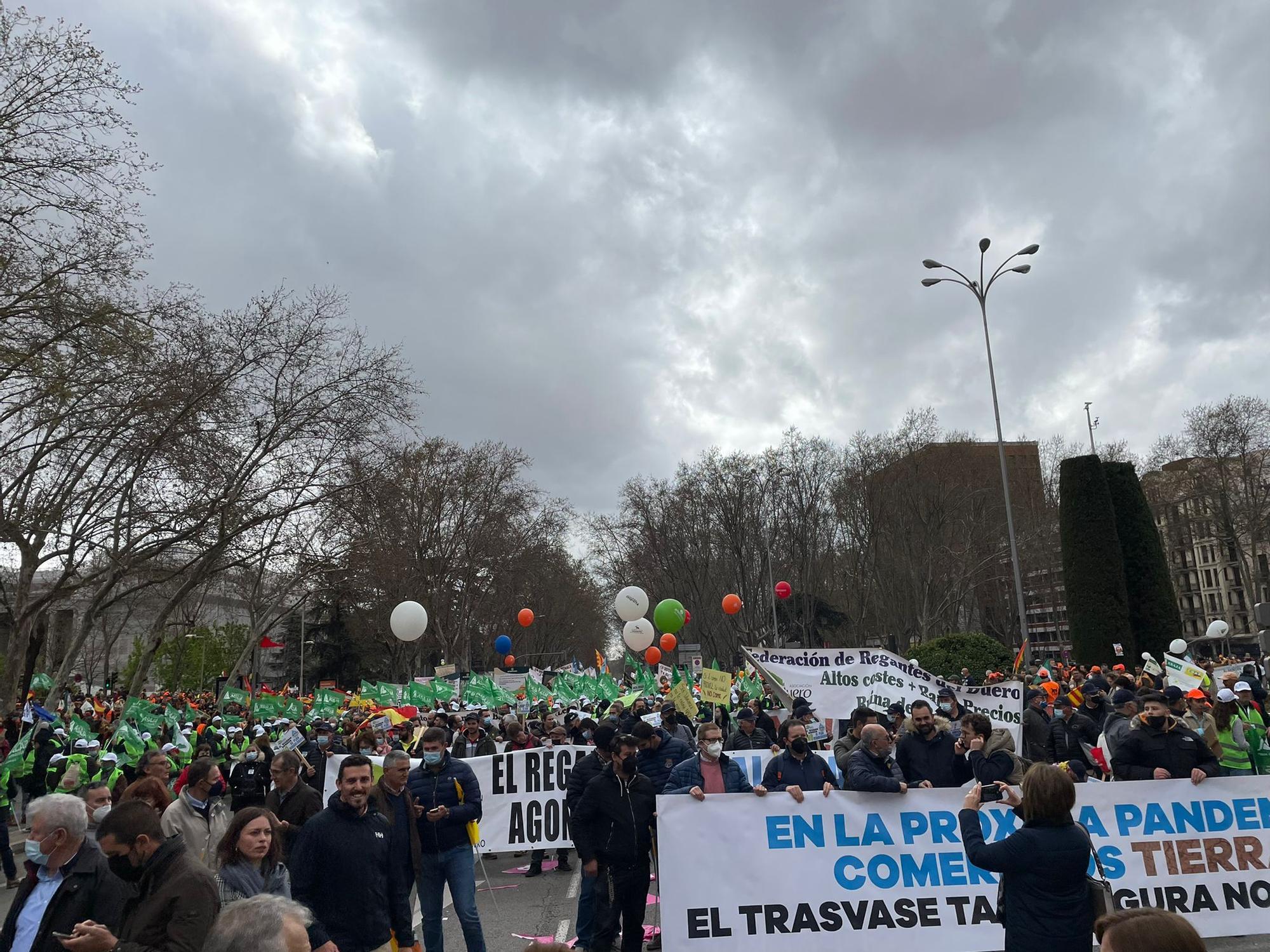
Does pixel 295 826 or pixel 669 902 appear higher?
pixel 295 826

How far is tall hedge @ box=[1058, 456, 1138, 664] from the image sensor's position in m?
30.8

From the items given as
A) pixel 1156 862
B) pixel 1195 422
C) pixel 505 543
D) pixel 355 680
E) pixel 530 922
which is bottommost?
pixel 530 922

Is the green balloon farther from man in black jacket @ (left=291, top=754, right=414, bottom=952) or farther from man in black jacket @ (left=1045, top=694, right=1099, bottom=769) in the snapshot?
man in black jacket @ (left=291, top=754, right=414, bottom=952)

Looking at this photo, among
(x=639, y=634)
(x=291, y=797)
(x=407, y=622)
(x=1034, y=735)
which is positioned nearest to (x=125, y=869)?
(x=291, y=797)

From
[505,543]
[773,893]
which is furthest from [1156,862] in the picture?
[505,543]

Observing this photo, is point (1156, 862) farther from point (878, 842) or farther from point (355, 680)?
point (355, 680)

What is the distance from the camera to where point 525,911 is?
8633 mm

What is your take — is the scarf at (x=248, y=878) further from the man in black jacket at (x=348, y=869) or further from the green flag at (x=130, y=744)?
the green flag at (x=130, y=744)

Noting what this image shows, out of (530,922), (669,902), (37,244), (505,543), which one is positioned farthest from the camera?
(505,543)

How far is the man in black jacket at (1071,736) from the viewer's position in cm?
1052

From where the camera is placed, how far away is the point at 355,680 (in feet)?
191

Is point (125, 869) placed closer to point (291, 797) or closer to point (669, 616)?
point (291, 797)

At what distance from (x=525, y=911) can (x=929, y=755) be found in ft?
12.6

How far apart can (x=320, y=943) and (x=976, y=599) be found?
174ft
